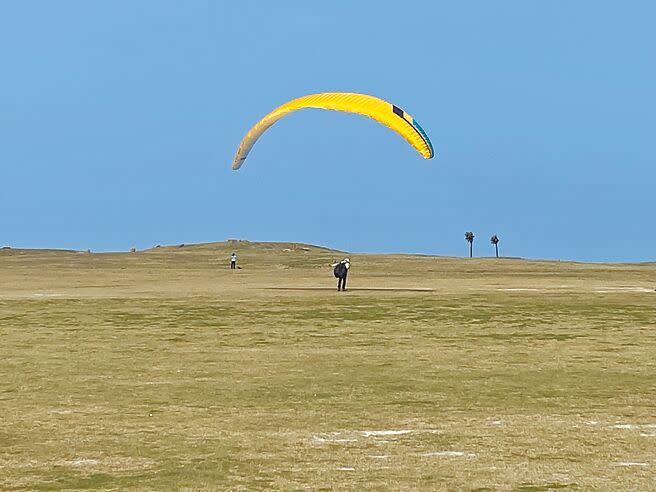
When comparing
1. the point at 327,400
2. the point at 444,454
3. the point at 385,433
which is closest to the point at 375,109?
the point at 327,400

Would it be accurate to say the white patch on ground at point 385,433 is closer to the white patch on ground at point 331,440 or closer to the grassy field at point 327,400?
the grassy field at point 327,400

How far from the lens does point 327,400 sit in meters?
17.3

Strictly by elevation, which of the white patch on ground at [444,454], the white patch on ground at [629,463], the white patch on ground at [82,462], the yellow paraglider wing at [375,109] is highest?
the yellow paraglider wing at [375,109]

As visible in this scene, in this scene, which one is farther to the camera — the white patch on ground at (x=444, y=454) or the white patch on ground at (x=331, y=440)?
the white patch on ground at (x=331, y=440)

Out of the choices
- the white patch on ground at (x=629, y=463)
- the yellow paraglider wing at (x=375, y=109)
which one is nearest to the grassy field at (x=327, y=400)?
the white patch on ground at (x=629, y=463)

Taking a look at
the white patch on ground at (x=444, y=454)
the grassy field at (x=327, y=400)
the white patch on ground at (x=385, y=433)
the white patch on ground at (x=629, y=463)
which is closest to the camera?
the grassy field at (x=327, y=400)

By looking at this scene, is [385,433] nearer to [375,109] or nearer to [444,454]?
[444,454]

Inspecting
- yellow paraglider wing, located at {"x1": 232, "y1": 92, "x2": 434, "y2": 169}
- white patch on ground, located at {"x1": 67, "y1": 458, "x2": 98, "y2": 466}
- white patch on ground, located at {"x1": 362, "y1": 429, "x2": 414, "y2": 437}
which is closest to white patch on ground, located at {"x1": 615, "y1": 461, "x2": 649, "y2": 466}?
white patch on ground, located at {"x1": 362, "y1": 429, "x2": 414, "y2": 437}

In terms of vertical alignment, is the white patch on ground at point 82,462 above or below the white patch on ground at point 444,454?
below

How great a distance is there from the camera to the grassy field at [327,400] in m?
11.7

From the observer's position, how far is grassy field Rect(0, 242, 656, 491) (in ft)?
38.3

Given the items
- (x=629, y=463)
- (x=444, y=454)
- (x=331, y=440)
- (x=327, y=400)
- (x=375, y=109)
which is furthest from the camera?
(x=375, y=109)

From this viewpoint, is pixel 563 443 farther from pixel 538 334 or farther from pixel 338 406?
pixel 538 334

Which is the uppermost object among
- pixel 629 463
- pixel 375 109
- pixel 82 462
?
pixel 375 109
